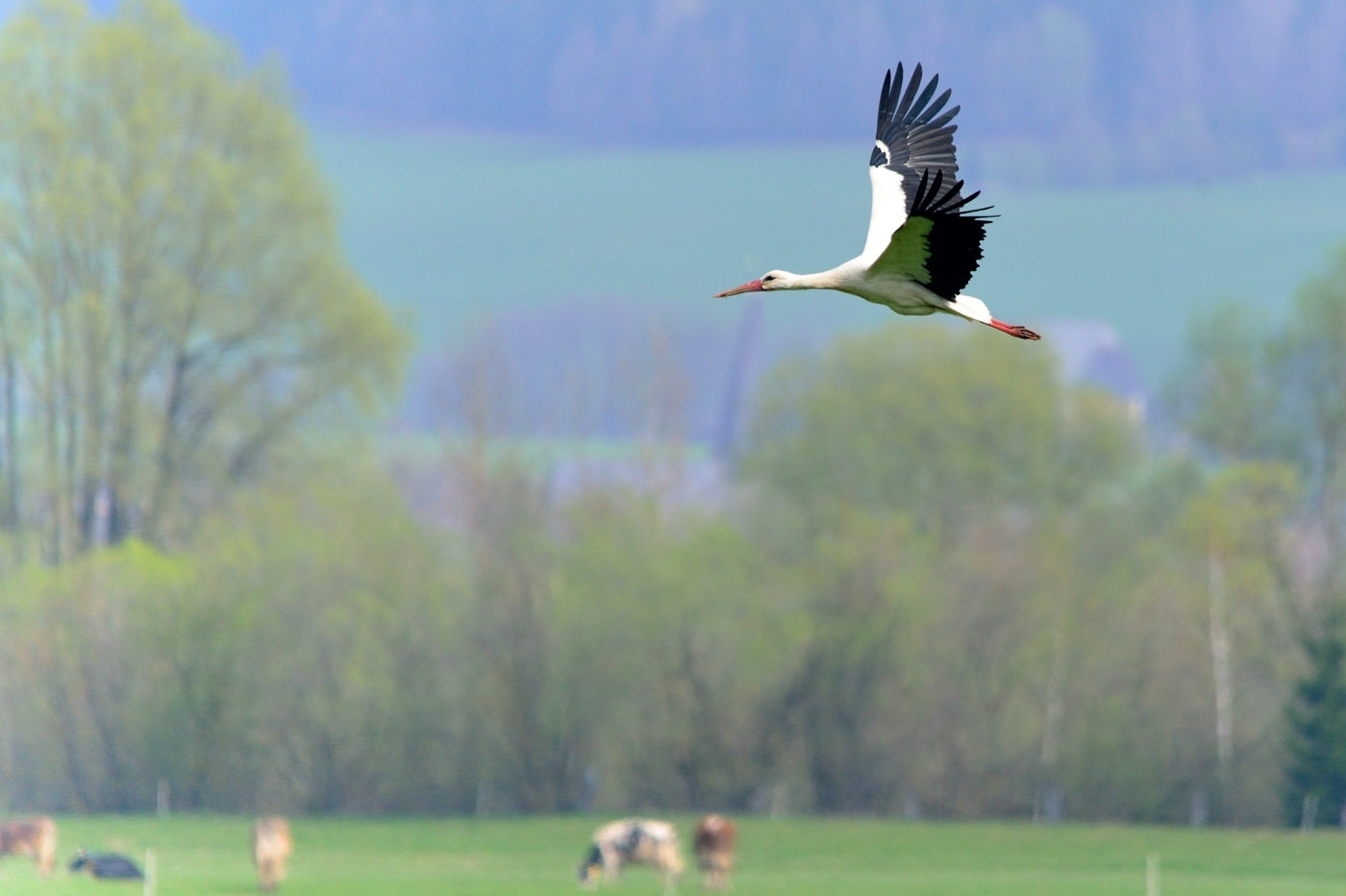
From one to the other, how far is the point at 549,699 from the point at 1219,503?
39.8 ft

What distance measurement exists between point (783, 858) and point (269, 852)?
7583 millimetres

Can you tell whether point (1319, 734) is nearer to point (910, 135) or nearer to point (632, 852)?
point (632, 852)

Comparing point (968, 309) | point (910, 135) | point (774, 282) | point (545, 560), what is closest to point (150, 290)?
point (545, 560)

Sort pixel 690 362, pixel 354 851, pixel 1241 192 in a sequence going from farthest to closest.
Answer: pixel 1241 192 → pixel 690 362 → pixel 354 851

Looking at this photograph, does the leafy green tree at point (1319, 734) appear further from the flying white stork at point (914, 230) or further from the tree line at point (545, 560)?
the flying white stork at point (914, 230)

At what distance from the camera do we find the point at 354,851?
1145 inches

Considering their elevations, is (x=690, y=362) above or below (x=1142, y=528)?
above

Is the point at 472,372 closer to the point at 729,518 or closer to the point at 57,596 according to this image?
the point at 729,518

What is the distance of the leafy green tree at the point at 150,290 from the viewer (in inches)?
1544

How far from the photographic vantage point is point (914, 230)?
9188 millimetres

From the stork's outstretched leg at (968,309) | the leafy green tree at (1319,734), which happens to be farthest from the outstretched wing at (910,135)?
the leafy green tree at (1319,734)

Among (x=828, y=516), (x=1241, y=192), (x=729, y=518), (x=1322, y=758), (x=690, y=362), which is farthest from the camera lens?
(x=1241, y=192)

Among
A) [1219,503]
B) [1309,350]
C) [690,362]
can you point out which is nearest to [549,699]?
[1219,503]

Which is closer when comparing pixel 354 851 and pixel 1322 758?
pixel 354 851
